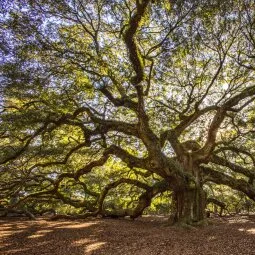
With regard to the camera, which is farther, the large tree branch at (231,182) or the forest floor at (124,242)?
the large tree branch at (231,182)

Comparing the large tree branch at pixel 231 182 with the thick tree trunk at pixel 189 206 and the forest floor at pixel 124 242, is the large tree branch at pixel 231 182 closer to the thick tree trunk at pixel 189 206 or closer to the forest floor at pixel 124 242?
the thick tree trunk at pixel 189 206

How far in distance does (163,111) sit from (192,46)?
350cm

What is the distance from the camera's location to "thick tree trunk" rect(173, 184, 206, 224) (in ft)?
37.4

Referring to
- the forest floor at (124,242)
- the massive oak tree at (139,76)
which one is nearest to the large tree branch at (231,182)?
the massive oak tree at (139,76)

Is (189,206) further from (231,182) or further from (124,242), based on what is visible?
(124,242)

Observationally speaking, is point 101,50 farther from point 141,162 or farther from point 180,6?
point 141,162

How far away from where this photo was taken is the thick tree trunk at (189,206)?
1139cm

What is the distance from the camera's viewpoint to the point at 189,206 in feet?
37.7

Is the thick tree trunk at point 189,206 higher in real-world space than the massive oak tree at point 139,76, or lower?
lower

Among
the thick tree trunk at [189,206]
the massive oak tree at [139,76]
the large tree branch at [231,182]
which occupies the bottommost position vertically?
the thick tree trunk at [189,206]

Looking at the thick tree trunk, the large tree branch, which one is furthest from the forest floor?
the large tree branch

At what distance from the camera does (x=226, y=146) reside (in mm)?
13477

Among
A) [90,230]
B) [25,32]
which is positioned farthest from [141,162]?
[25,32]

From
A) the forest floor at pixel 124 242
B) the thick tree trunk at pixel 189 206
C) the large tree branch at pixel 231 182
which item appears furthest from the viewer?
the large tree branch at pixel 231 182
